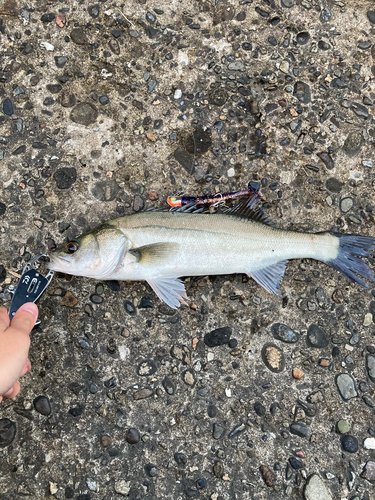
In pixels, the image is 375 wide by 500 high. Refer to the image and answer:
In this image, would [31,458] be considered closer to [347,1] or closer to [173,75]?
[173,75]

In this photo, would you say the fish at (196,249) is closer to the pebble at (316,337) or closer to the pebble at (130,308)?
the pebble at (130,308)

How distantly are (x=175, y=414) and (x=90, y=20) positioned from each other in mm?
3688

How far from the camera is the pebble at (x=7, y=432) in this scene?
3027mm

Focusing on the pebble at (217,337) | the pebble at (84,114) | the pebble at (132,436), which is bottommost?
the pebble at (132,436)

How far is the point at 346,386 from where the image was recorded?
10.7ft

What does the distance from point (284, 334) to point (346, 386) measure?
0.71m

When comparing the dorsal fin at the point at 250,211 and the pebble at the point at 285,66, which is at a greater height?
the pebble at the point at 285,66

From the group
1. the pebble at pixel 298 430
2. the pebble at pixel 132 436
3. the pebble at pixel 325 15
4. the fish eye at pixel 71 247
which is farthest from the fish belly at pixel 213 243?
the pebble at pixel 325 15

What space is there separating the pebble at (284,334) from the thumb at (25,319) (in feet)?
6.66

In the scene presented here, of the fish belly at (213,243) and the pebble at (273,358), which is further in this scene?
the pebble at (273,358)

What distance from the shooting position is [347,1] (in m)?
3.61

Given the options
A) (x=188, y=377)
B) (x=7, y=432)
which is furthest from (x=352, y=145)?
(x=7, y=432)

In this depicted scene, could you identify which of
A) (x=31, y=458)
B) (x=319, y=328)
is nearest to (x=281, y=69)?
(x=319, y=328)

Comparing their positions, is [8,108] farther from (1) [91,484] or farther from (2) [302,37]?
(1) [91,484]
